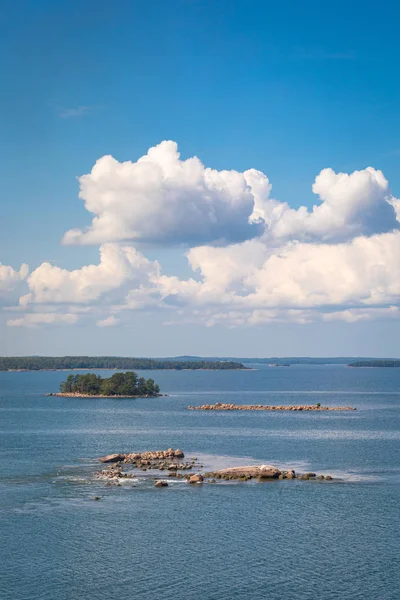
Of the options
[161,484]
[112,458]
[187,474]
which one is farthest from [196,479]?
[112,458]

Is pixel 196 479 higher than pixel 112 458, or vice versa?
pixel 112 458

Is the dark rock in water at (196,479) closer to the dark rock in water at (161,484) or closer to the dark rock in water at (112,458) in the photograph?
the dark rock in water at (161,484)

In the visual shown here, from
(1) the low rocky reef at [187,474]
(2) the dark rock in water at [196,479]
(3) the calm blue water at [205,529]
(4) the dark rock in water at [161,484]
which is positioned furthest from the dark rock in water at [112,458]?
(2) the dark rock in water at [196,479]

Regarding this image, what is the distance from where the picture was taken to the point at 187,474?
8488cm

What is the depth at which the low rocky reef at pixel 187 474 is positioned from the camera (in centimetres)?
8238

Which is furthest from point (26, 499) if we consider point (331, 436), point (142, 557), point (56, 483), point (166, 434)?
point (331, 436)

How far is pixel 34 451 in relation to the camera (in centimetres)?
10519

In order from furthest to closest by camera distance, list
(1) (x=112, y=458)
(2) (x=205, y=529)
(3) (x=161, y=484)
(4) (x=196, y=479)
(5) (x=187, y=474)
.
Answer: (1) (x=112, y=458) < (5) (x=187, y=474) < (4) (x=196, y=479) < (3) (x=161, y=484) < (2) (x=205, y=529)

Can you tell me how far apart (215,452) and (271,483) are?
24.5 meters

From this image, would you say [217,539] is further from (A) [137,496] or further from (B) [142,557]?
(A) [137,496]

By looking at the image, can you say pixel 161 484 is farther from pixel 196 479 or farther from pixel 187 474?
pixel 187 474

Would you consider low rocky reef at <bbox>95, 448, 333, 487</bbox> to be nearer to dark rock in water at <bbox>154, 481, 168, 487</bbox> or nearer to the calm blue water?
dark rock in water at <bbox>154, 481, 168, 487</bbox>

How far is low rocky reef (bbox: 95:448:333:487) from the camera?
270 feet

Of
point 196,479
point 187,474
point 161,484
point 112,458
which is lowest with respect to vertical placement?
point 161,484
